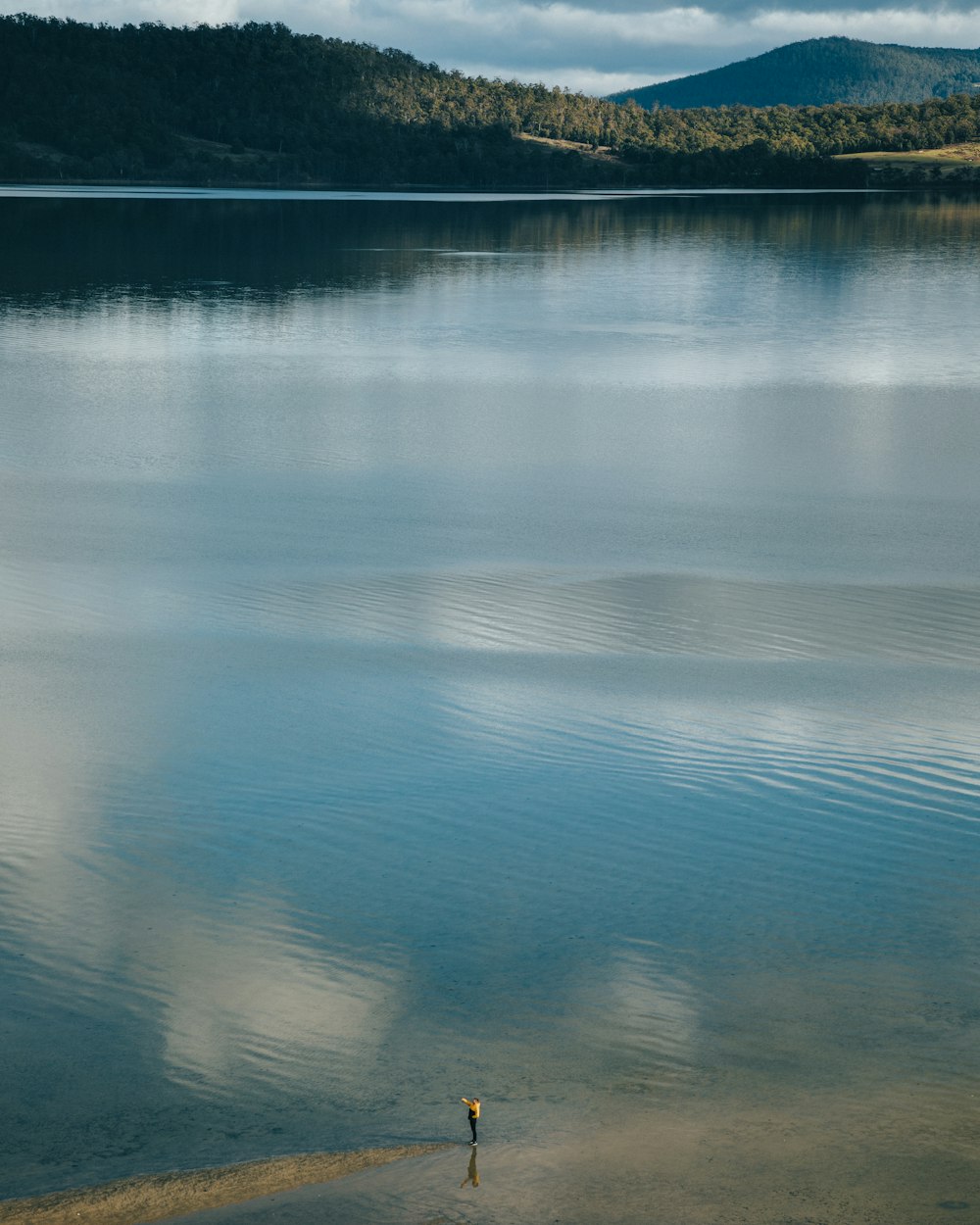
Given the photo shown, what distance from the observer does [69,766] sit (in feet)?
29.9

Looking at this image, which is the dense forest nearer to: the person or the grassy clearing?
the grassy clearing

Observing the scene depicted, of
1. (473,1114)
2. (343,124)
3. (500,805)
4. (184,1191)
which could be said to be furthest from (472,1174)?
(343,124)

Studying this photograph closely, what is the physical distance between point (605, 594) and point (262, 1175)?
26.6ft

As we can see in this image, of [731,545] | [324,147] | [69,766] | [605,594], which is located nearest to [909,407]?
[731,545]

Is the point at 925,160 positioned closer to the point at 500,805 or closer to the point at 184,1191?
the point at 500,805

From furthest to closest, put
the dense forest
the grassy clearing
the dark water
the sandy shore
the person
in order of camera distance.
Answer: the dense forest
the grassy clearing
the dark water
the person
the sandy shore

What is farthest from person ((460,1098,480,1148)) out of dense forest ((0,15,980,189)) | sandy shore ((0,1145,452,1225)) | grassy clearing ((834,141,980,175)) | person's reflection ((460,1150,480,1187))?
grassy clearing ((834,141,980,175))

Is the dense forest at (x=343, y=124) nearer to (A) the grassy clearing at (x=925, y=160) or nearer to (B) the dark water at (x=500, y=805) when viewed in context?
(A) the grassy clearing at (x=925, y=160)

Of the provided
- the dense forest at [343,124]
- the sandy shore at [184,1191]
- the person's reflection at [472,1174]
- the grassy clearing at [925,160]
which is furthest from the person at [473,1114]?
the grassy clearing at [925,160]

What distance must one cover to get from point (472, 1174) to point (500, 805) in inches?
130

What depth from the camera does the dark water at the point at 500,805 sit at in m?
5.78

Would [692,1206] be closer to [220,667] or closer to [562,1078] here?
[562,1078]

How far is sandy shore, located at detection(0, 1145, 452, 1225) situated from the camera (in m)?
5.20

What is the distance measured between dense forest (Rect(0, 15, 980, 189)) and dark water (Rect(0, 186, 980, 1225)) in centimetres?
12713
